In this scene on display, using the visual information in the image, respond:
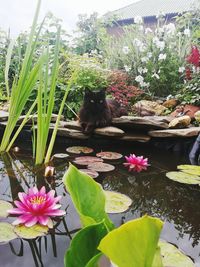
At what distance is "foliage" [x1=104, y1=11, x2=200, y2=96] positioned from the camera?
13.2 ft

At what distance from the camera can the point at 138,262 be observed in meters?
0.52

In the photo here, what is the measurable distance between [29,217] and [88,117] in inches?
63.7

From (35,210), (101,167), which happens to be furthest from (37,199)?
(101,167)

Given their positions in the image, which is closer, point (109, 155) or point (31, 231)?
point (31, 231)

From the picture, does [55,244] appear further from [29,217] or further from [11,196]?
[11,196]

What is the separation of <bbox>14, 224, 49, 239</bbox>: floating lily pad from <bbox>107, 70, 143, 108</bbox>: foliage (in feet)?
8.37

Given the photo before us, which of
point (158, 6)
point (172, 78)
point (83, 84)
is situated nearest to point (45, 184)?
point (83, 84)

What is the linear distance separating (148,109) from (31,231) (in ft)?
8.55

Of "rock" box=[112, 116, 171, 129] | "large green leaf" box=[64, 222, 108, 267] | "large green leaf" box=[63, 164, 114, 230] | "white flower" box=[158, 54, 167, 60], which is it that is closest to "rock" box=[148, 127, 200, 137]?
"rock" box=[112, 116, 171, 129]

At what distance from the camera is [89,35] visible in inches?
260

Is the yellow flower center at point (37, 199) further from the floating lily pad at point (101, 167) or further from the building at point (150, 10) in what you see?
the building at point (150, 10)

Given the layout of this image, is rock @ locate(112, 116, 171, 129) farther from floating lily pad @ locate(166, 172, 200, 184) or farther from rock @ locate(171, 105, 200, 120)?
floating lily pad @ locate(166, 172, 200, 184)

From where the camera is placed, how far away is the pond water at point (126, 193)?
1.02 meters

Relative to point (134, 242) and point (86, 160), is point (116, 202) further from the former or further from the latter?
point (134, 242)
